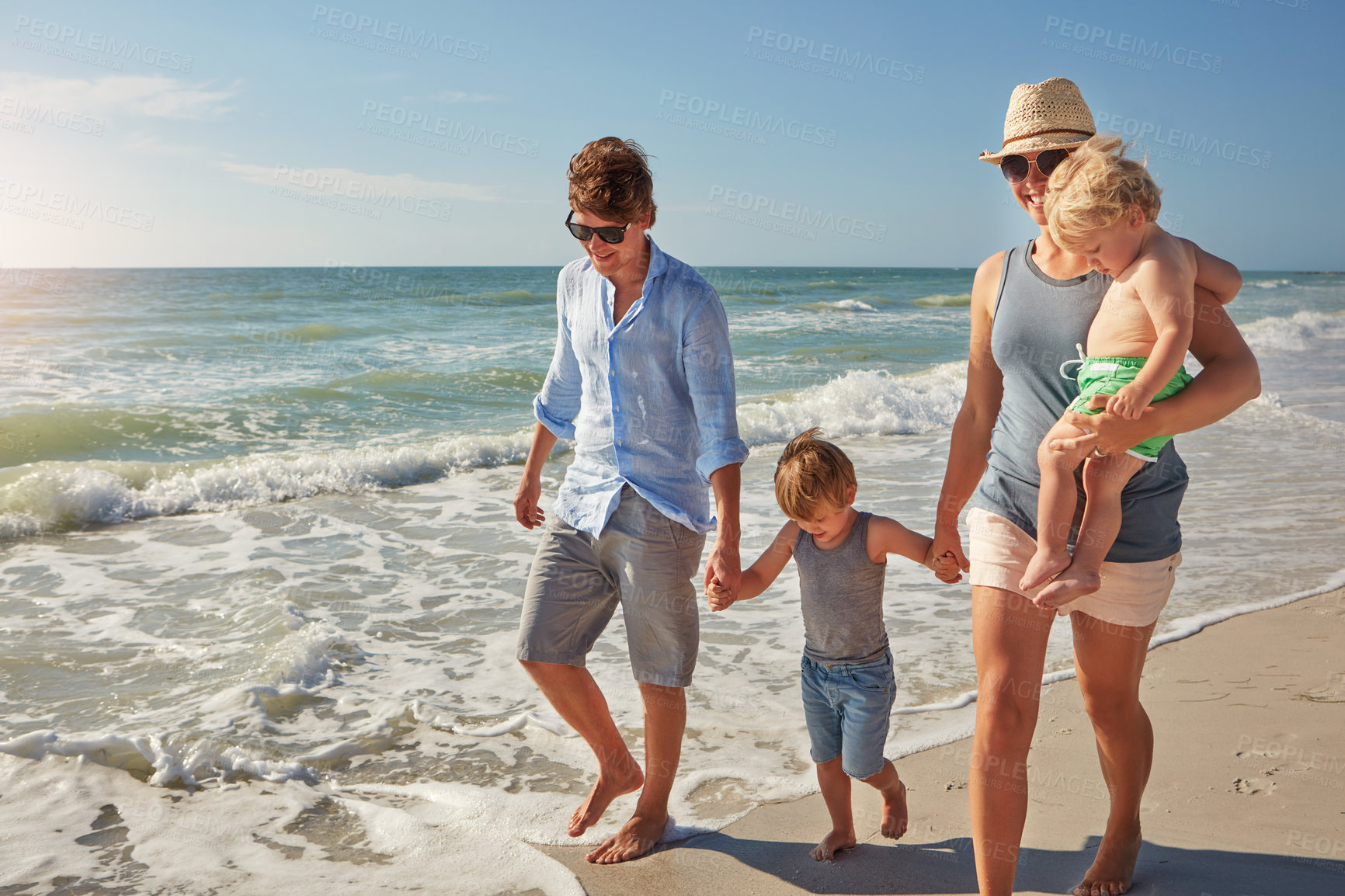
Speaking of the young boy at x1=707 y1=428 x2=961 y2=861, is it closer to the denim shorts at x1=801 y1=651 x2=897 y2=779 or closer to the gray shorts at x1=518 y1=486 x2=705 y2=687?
the denim shorts at x1=801 y1=651 x2=897 y2=779

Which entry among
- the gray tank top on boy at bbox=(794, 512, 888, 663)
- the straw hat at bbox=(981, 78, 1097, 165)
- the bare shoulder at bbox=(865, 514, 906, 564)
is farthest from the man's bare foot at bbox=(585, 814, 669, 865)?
the straw hat at bbox=(981, 78, 1097, 165)

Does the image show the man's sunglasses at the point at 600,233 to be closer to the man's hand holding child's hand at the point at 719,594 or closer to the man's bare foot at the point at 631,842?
the man's hand holding child's hand at the point at 719,594

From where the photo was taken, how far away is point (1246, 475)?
8156mm

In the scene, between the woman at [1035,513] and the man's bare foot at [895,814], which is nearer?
the woman at [1035,513]

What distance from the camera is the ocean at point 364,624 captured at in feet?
10.4

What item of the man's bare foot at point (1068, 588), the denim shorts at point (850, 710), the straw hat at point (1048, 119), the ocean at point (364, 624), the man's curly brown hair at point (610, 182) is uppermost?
the straw hat at point (1048, 119)

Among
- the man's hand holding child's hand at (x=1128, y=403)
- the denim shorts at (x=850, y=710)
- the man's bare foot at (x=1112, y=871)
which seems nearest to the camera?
the man's hand holding child's hand at (x=1128, y=403)

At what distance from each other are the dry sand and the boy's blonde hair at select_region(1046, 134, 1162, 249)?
1.82m

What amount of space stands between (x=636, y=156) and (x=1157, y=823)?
2649mm

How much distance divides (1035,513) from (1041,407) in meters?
0.27

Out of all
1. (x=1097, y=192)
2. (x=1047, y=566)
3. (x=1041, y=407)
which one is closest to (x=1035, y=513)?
(x=1047, y=566)

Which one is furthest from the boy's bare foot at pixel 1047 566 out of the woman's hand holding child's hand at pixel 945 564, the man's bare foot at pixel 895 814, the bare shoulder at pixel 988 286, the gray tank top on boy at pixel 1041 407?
the man's bare foot at pixel 895 814

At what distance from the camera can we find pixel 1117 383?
6.82 ft

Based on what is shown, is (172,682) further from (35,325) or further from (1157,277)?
(35,325)
